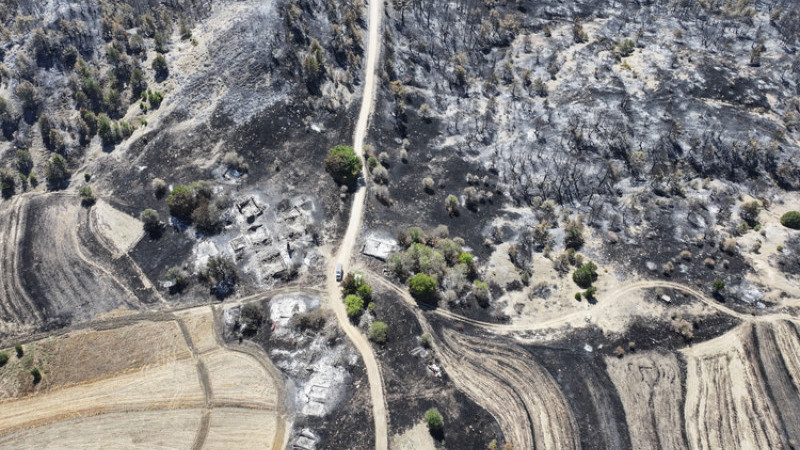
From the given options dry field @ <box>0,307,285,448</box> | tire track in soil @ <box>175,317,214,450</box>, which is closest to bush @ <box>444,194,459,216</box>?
dry field @ <box>0,307,285,448</box>

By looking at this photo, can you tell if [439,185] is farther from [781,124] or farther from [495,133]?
[781,124]

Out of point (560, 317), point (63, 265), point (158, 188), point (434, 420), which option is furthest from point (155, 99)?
point (560, 317)

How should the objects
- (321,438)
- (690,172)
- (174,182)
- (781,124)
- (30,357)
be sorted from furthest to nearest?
(781,124) → (690,172) → (174,182) → (30,357) → (321,438)

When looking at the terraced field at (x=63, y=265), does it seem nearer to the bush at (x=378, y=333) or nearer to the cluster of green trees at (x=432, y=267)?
the bush at (x=378, y=333)

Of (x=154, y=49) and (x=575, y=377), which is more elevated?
(x=154, y=49)

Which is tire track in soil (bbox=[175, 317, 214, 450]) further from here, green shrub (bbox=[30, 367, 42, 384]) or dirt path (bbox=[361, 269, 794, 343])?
dirt path (bbox=[361, 269, 794, 343])

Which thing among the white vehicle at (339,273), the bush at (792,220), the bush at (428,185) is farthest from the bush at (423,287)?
the bush at (792,220)

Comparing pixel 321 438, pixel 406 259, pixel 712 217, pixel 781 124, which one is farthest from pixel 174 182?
pixel 781 124
